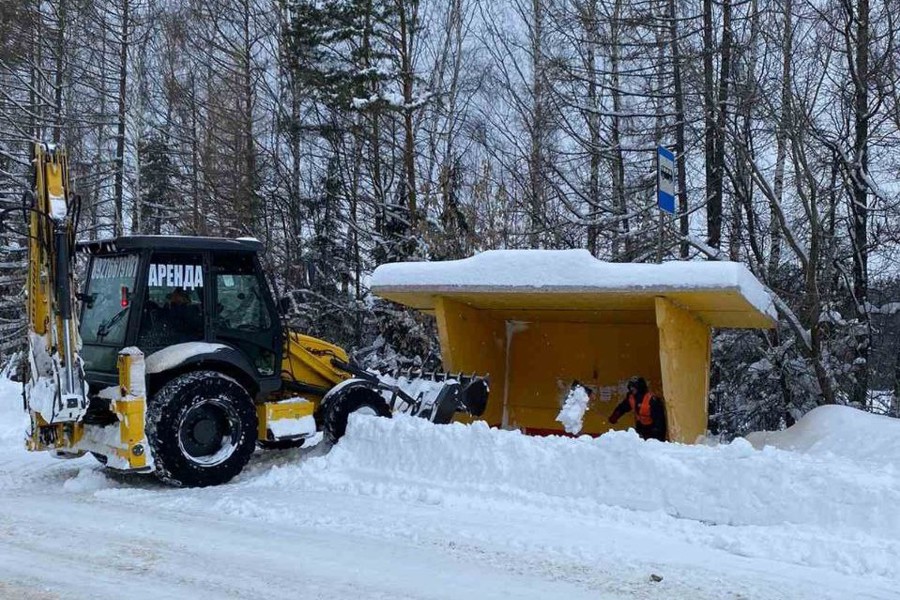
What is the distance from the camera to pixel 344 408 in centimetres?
816

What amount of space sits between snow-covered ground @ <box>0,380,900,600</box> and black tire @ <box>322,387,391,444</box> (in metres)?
0.38

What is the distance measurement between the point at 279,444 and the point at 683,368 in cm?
441

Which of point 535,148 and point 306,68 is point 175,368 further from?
point 306,68

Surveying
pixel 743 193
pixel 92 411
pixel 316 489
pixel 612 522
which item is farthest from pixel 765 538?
pixel 743 193

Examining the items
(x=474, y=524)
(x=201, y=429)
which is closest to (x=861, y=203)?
(x=474, y=524)

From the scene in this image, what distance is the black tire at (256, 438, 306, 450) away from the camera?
8.00 m

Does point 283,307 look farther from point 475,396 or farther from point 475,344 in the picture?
point 475,344

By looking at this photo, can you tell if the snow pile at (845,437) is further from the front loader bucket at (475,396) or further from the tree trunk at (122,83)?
the tree trunk at (122,83)

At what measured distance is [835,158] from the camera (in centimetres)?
1195

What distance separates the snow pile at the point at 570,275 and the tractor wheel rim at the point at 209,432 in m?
2.96

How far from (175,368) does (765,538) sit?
4900mm

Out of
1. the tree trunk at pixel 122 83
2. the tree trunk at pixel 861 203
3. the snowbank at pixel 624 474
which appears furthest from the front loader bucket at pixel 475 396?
the tree trunk at pixel 122 83

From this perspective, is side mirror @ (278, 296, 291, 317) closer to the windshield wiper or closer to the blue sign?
the windshield wiper

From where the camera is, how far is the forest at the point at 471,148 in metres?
11.8
